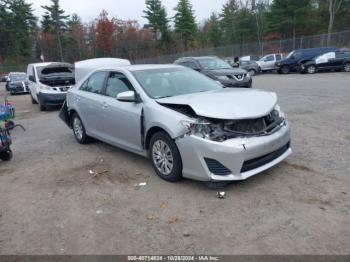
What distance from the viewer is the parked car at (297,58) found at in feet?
77.6

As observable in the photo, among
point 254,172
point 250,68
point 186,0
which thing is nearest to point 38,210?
point 254,172

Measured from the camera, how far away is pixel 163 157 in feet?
15.9

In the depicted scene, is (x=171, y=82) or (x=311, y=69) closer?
(x=171, y=82)

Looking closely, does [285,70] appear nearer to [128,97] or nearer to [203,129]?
[128,97]

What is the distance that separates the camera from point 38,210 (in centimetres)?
437

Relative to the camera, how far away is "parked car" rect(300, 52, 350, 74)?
22359 millimetres

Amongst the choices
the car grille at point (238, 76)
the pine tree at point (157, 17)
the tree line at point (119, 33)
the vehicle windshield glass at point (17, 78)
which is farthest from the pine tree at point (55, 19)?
the car grille at point (238, 76)

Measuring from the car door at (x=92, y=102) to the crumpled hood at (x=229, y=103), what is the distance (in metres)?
1.71

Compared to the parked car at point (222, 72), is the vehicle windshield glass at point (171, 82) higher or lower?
higher

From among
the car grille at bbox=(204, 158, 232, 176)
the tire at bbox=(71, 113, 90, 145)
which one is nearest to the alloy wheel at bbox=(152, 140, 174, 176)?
the car grille at bbox=(204, 158, 232, 176)

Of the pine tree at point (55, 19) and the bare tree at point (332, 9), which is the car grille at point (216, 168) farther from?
the pine tree at point (55, 19)

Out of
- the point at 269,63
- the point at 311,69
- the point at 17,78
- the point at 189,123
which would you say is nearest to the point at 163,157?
the point at 189,123

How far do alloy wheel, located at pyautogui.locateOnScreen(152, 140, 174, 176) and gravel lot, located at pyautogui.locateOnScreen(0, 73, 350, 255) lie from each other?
0.20 meters

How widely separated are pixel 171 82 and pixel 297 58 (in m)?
21.7
